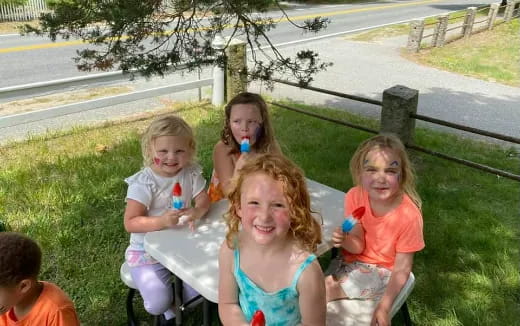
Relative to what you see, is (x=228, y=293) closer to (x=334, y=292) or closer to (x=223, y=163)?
(x=334, y=292)

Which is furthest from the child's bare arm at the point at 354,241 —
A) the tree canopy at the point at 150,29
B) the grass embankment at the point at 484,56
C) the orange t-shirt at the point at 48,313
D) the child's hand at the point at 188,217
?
the grass embankment at the point at 484,56

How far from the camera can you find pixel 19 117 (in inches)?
225

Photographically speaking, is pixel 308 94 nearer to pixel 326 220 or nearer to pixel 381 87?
pixel 381 87

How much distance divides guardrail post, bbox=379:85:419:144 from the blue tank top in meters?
3.36

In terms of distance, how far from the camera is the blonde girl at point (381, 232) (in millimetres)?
2248

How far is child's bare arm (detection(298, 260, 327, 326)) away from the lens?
1.73m

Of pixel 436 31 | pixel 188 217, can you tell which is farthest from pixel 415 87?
pixel 188 217

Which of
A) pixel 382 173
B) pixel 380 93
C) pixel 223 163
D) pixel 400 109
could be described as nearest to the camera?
pixel 382 173

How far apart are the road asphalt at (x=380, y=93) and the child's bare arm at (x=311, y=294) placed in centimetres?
431

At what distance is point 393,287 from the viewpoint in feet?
7.13

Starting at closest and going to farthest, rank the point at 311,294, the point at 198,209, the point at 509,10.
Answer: the point at 311,294 → the point at 198,209 → the point at 509,10

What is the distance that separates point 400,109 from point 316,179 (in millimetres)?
1119

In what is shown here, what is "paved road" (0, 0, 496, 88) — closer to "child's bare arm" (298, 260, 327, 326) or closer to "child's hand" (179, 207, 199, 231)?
"child's hand" (179, 207, 199, 231)

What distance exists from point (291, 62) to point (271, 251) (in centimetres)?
255
